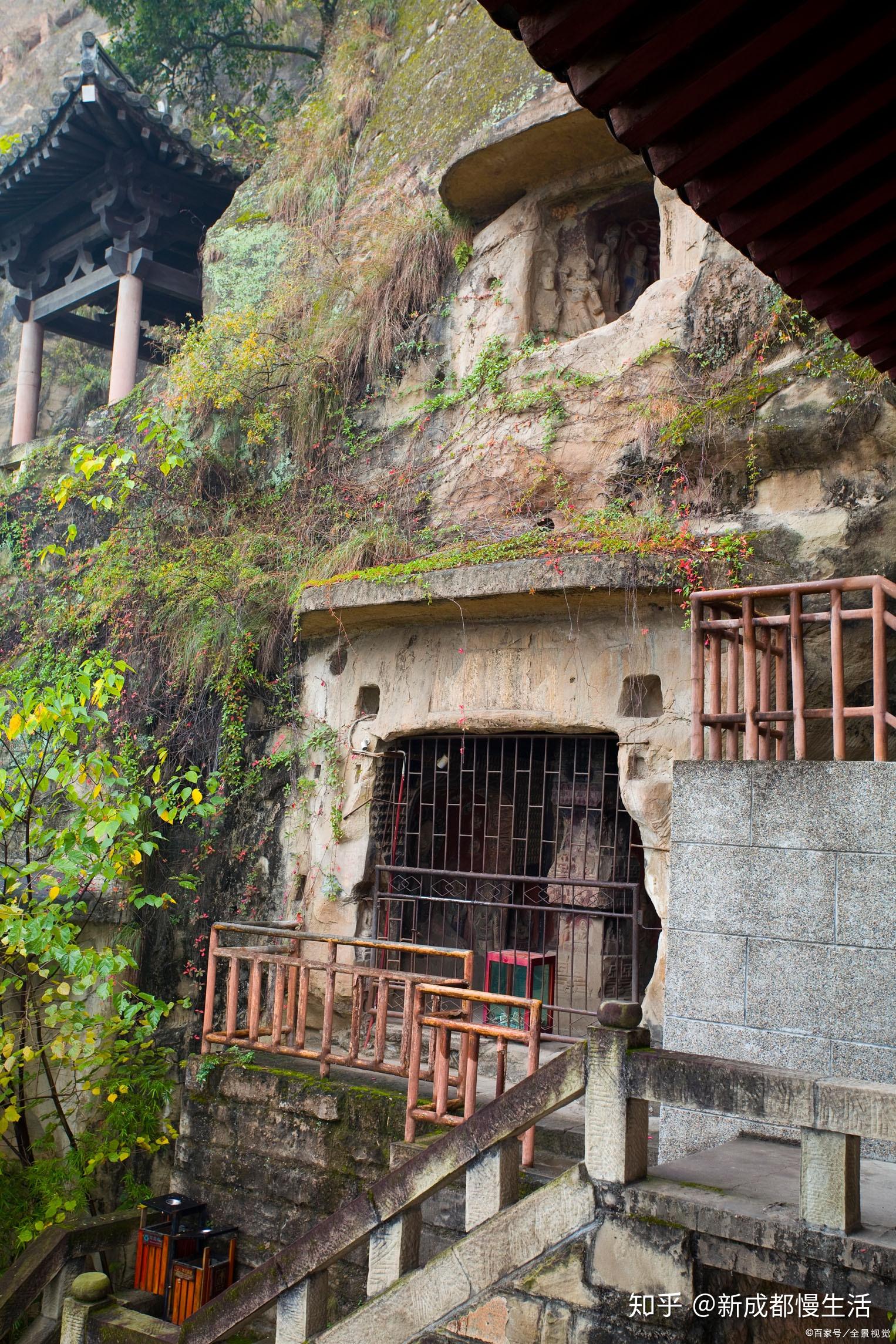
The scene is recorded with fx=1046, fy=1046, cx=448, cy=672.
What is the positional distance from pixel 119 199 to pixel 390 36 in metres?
4.20

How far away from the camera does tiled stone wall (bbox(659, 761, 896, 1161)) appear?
15.7 ft

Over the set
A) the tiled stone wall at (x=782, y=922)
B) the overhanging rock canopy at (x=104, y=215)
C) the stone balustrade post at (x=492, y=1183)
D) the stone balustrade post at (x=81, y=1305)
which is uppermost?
the overhanging rock canopy at (x=104, y=215)

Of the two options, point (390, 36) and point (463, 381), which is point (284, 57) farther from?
point (463, 381)

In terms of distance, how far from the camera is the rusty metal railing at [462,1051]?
5371mm

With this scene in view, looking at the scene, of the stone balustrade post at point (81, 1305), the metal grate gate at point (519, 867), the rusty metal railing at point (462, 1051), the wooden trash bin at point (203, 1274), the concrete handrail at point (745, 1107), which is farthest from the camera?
the metal grate gate at point (519, 867)

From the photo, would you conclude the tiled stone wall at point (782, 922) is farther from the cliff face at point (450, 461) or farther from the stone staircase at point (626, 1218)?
the cliff face at point (450, 461)

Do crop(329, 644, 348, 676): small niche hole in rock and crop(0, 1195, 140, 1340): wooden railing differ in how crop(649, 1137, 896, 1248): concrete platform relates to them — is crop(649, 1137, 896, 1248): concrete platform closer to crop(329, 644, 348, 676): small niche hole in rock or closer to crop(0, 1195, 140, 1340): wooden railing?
crop(0, 1195, 140, 1340): wooden railing

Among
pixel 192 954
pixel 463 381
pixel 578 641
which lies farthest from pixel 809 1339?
pixel 463 381

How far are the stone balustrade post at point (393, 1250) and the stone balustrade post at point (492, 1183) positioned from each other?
0.35m

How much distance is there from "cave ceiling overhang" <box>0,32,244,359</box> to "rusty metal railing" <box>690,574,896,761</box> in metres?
9.52

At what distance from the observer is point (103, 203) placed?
555 inches

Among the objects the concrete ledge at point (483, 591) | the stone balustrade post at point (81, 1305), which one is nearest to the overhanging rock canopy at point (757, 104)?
the concrete ledge at point (483, 591)

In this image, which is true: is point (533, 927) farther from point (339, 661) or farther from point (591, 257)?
point (591, 257)

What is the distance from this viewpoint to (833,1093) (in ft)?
11.0
